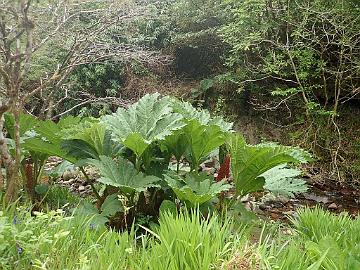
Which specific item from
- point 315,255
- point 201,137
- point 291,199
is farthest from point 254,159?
point 291,199

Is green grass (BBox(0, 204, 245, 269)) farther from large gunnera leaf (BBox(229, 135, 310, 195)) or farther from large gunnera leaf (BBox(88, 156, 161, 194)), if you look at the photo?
large gunnera leaf (BBox(229, 135, 310, 195))

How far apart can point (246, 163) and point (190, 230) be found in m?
1.04

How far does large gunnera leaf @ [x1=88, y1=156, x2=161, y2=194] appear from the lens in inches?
99.2

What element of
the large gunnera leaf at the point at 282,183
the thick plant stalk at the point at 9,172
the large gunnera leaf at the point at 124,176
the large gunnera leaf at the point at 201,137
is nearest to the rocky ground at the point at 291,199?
the large gunnera leaf at the point at 282,183

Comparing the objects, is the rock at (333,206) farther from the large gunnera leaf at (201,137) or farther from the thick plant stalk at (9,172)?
the thick plant stalk at (9,172)

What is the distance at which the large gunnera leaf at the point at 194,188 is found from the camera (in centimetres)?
242

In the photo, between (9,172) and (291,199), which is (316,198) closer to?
(291,199)

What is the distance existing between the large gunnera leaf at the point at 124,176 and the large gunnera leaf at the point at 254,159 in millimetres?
553

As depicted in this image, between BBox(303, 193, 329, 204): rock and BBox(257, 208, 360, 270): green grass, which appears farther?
BBox(303, 193, 329, 204): rock

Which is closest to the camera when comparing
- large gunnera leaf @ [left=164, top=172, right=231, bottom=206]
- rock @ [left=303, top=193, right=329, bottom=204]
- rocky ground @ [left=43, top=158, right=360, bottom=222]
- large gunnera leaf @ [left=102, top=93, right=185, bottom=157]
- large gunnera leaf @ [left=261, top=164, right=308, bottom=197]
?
large gunnera leaf @ [left=164, top=172, right=231, bottom=206]

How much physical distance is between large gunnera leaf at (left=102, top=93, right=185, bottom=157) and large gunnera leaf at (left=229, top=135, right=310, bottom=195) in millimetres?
421

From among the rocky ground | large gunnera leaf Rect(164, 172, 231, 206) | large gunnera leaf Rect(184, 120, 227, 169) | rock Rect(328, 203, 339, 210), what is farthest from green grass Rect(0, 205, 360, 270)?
rock Rect(328, 203, 339, 210)

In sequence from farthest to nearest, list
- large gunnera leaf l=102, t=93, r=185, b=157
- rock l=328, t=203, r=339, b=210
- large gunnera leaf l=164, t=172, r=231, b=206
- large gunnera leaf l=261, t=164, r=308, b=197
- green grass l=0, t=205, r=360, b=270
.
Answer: rock l=328, t=203, r=339, b=210 → large gunnera leaf l=261, t=164, r=308, b=197 → large gunnera leaf l=102, t=93, r=185, b=157 → large gunnera leaf l=164, t=172, r=231, b=206 → green grass l=0, t=205, r=360, b=270

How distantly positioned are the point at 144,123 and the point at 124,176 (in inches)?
18.8
